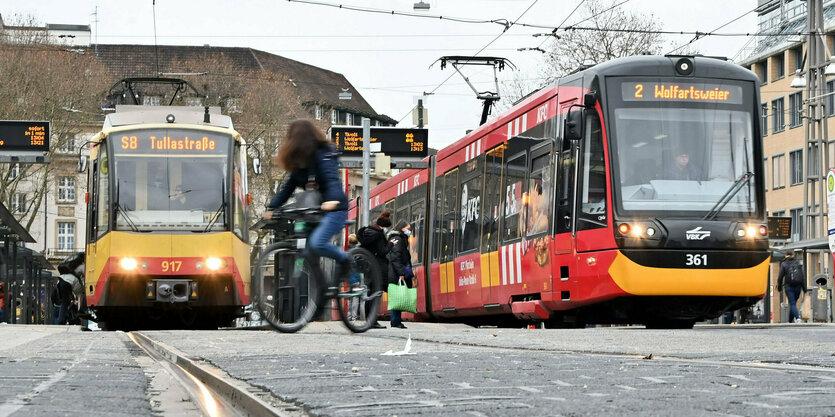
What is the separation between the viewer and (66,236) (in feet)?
302

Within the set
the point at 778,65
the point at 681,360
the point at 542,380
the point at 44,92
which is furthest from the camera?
the point at 778,65

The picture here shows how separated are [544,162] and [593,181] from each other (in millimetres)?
1271

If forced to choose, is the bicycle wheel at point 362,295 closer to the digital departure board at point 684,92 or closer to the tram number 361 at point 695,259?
the tram number 361 at point 695,259

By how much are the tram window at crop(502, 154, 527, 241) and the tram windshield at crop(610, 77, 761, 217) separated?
233 cm

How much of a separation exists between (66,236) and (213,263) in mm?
74377

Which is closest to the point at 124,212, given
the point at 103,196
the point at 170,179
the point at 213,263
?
the point at 103,196

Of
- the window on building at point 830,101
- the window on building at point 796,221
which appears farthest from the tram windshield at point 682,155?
the window on building at point 796,221

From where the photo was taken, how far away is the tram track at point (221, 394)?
4996 mm

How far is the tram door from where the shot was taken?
22.8m

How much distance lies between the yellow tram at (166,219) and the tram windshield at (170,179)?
1 cm

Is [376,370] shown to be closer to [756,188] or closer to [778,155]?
[756,188]

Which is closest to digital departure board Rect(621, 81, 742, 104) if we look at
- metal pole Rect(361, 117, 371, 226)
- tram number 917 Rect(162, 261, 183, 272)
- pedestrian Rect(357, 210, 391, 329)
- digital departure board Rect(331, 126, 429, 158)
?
pedestrian Rect(357, 210, 391, 329)

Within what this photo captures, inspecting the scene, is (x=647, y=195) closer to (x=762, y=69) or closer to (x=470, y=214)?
(x=470, y=214)

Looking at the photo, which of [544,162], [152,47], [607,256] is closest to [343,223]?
[607,256]
